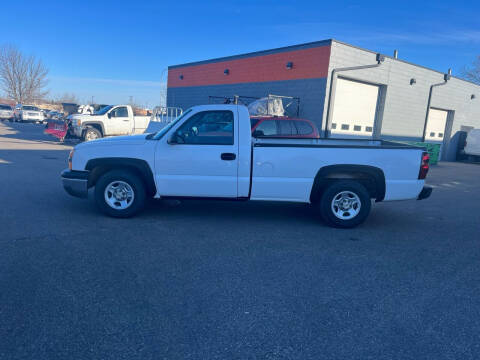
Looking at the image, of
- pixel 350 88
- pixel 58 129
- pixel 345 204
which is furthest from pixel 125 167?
pixel 58 129

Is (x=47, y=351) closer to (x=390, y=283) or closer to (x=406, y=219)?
(x=390, y=283)

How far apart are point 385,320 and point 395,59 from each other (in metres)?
20.4

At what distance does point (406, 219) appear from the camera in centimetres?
727

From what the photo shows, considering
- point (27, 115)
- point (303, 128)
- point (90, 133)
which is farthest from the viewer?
point (27, 115)

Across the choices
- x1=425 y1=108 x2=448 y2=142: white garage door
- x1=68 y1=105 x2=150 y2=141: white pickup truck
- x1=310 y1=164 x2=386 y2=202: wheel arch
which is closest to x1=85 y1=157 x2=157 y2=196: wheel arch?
x1=310 y1=164 x2=386 y2=202: wheel arch

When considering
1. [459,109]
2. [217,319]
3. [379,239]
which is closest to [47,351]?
[217,319]

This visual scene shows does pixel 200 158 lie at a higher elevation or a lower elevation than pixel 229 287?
higher

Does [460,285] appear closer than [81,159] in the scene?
Yes

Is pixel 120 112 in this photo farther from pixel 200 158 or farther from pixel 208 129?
pixel 200 158

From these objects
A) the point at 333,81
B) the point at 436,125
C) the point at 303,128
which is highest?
the point at 333,81

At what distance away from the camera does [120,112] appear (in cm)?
1917

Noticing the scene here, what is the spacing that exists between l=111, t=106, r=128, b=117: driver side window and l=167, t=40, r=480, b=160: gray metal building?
6704 millimetres

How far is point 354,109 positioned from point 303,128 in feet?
29.4

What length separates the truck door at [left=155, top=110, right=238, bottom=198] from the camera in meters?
5.94
